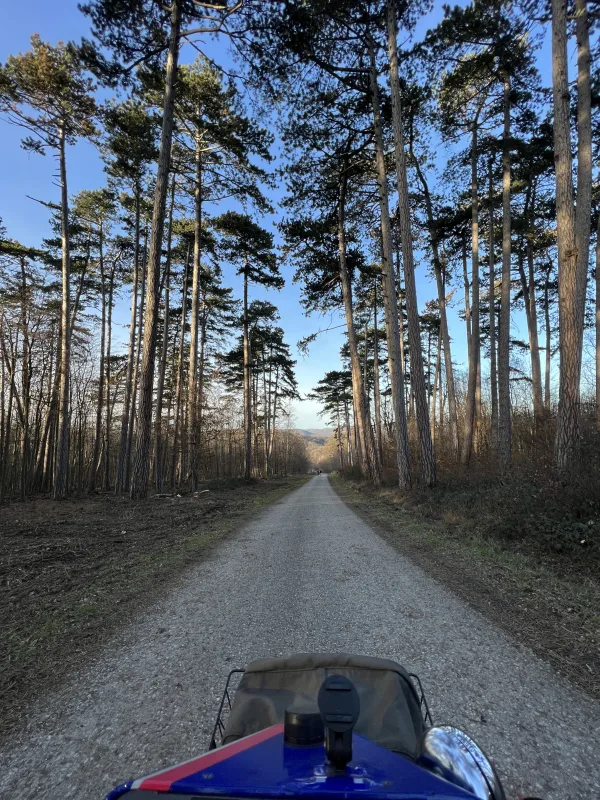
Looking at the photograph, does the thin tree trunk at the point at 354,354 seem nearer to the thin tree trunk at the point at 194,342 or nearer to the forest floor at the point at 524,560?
the thin tree trunk at the point at 194,342

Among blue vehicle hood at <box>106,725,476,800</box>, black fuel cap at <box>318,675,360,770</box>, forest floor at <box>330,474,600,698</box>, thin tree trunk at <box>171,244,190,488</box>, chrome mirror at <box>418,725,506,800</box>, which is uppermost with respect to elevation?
thin tree trunk at <box>171,244,190,488</box>

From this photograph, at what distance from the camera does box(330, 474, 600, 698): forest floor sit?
10.7 feet

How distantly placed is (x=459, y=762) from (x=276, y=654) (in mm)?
2283

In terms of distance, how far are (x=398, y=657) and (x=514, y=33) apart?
1337 cm

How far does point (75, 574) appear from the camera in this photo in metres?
A: 5.30

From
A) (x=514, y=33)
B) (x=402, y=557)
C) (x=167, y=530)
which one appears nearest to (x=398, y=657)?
(x=402, y=557)

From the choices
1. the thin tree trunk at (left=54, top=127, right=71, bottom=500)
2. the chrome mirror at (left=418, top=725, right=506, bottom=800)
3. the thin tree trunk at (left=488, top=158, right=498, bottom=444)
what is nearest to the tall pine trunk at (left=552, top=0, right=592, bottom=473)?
the chrome mirror at (left=418, top=725, right=506, bottom=800)

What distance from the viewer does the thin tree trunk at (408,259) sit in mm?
10641

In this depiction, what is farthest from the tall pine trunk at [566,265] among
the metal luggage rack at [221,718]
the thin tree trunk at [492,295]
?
the thin tree trunk at [492,295]

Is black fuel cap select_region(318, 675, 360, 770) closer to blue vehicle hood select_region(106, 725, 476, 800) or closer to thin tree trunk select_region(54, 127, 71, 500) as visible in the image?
blue vehicle hood select_region(106, 725, 476, 800)

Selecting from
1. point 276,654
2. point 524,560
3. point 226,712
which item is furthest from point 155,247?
point 524,560

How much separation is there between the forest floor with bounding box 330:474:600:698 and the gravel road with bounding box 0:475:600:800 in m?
0.30

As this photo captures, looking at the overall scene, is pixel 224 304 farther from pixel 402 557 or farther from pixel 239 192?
pixel 402 557

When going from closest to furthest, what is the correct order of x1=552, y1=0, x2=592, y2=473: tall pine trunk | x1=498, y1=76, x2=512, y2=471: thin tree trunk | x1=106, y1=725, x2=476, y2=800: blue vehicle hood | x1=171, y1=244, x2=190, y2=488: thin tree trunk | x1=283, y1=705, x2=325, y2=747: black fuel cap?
1. x1=106, y1=725, x2=476, y2=800: blue vehicle hood
2. x1=283, y1=705, x2=325, y2=747: black fuel cap
3. x1=552, y1=0, x2=592, y2=473: tall pine trunk
4. x1=498, y1=76, x2=512, y2=471: thin tree trunk
5. x1=171, y1=244, x2=190, y2=488: thin tree trunk
